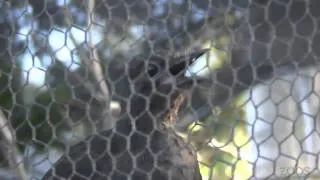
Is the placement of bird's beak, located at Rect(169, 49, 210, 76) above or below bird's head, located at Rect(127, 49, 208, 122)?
above

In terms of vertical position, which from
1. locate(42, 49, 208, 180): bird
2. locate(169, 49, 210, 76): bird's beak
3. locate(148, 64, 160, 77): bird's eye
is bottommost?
locate(42, 49, 208, 180): bird

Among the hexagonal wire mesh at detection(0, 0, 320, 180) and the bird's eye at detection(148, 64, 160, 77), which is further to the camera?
the bird's eye at detection(148, 64, 160, 77)

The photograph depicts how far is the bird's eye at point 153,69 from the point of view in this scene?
1.13 m

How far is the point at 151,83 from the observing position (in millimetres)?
1149

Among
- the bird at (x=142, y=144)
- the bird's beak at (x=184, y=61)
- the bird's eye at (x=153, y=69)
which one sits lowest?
the bird at (x=142, y=144)

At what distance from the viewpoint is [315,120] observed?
1035 millimetres

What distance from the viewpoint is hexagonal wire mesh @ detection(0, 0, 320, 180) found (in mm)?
1016

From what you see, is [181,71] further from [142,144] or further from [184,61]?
[142,144]

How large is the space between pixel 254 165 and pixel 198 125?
0.11 m

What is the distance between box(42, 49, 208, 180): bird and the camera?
44.1 inches

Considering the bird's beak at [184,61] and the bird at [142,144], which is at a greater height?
the bird's beak at [184,61]

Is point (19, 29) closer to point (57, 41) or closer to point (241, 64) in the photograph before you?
point (57, 41)

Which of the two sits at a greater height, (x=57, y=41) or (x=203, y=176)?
(x=57, y=41)

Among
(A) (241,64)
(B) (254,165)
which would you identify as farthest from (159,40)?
(B) (254,165)
